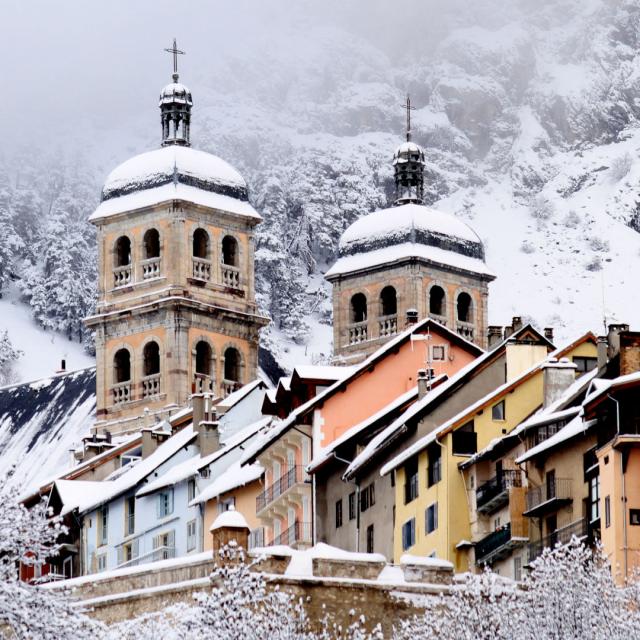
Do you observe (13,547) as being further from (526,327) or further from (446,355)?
(446,355)

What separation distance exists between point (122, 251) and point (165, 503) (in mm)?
41838

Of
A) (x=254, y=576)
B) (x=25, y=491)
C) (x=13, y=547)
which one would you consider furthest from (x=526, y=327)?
(x=25, y=491)

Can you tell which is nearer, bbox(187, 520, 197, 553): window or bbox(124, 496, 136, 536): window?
bbox(187, 520, 197, 553): window

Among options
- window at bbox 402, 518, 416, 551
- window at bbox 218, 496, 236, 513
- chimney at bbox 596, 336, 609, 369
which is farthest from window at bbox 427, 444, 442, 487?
window at bbox 218, 496, 236, 513

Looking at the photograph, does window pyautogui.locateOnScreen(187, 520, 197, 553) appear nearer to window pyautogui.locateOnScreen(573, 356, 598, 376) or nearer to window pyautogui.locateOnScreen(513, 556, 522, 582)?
window pyautogui.locateOnScreen(573, 356, 598, 376)

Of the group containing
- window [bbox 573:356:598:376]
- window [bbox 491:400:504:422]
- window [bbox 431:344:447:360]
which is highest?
window [bbox 431:344:447:360]

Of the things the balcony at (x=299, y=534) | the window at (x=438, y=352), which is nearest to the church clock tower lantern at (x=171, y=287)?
the window at (x=438, y=352)

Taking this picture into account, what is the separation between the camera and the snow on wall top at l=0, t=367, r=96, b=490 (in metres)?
143

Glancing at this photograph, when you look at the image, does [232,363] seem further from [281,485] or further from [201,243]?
[281,485]

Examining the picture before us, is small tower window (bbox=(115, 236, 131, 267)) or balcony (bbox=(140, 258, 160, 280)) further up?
small tower window (bbox=(115, 236, 131, 267))

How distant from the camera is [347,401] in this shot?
305ft

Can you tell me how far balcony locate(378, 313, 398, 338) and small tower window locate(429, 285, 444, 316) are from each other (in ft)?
6.66

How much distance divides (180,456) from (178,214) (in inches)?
1449

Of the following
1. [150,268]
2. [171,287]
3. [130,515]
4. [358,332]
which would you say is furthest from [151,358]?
[130,515]
